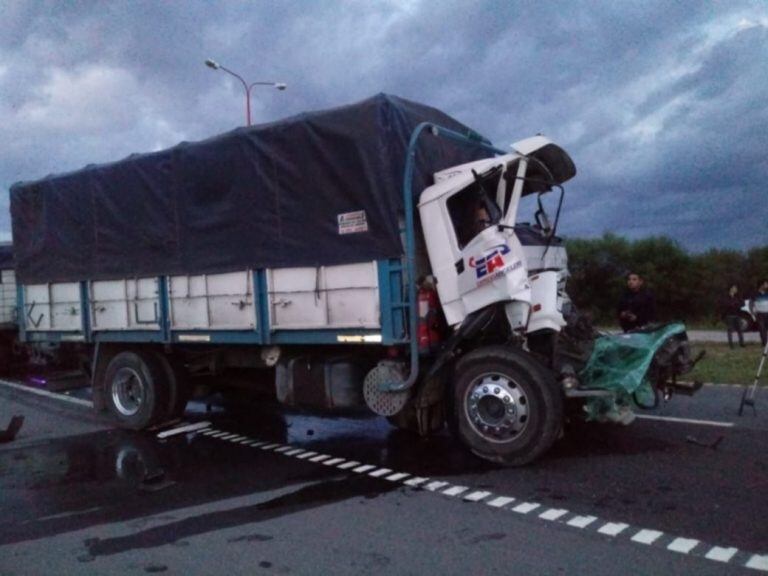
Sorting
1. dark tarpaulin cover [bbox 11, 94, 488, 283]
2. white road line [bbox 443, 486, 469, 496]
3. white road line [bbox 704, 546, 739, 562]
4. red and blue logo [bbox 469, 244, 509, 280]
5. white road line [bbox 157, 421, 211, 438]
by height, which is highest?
dark tarpaulin cover [bbox 11, 94, 488, 283]

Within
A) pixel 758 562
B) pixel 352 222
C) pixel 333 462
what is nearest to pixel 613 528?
pixel 758 562

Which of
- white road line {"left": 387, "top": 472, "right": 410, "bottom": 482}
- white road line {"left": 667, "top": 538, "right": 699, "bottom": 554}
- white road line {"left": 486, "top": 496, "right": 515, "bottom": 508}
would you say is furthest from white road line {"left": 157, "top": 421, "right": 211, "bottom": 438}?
white road line {"left": 667, "top": 538, "right": 699, "bottom": 554}

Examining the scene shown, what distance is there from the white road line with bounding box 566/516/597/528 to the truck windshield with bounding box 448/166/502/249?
2750mm

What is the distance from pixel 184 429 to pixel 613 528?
5.90 m

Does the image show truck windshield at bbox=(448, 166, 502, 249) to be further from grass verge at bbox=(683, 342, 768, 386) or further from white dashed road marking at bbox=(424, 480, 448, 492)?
grass verge at bbox=(683, 342, 768, 386)

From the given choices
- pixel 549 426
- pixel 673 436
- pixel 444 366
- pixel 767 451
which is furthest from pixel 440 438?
pixel 767 451

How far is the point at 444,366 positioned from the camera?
22.9 feet

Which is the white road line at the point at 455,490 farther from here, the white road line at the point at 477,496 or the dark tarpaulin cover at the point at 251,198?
the dark tarpaulin cover at the point at 251,198

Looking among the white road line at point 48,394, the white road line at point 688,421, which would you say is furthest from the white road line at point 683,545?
the white road line at point 48,394

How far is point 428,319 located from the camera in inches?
273

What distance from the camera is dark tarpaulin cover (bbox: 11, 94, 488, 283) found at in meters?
6.94

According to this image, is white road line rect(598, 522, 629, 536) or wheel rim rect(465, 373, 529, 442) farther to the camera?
wheel rim rect(465, 373, 529, 442)

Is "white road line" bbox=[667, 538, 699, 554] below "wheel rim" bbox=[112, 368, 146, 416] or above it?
below

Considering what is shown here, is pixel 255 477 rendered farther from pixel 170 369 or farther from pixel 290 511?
pixel 170 369
